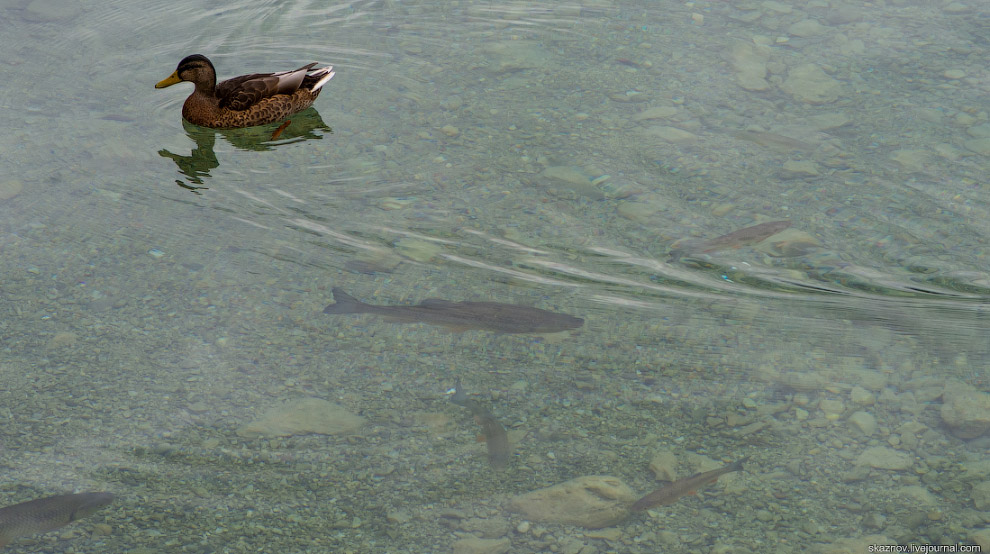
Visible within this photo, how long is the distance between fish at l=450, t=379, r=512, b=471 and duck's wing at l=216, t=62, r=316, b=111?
3269 mm

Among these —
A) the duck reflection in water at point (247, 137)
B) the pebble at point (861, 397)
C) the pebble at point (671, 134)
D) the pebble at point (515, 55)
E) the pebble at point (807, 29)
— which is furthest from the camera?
the pebble at point (807, 29)

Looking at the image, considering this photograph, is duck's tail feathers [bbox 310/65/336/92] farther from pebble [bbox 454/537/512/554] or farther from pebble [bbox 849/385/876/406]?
pebble [bbox 849/385/876/406]

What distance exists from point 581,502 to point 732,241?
2.21 meters

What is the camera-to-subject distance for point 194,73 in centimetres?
622

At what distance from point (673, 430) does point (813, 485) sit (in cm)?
64

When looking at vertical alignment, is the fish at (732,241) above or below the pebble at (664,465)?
above

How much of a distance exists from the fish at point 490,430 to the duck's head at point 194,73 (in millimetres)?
3483

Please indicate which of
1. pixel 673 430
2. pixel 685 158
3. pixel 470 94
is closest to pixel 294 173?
pixel 470 94

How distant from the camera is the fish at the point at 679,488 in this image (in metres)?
3.57

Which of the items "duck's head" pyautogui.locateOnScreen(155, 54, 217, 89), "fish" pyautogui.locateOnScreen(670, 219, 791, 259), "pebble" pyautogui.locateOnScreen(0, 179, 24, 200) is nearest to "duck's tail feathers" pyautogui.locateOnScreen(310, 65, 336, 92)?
"duck's head" pyautogui.locateOnScreen(155, 54, 217, 89)

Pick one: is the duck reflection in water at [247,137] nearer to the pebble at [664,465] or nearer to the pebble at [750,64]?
the pebble at [750,64]

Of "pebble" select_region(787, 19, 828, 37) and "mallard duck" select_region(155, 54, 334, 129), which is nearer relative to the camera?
"mallard duck" select_region(155, 54, 334, 129)

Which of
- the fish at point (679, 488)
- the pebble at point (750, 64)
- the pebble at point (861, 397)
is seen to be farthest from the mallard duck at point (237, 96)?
the pebble at point (861, 397)

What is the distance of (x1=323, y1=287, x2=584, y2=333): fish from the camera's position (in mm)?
4504
